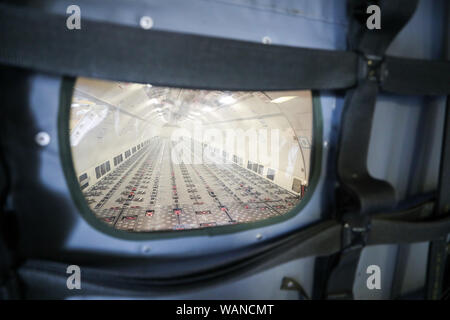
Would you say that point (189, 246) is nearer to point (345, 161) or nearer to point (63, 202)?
point (63, 202)

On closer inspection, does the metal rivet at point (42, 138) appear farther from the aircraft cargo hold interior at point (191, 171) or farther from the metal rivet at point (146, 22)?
the aircraft cargo hold interior at point (191, 171)

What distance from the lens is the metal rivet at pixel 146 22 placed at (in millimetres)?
812

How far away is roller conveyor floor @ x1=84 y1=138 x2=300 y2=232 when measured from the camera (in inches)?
112

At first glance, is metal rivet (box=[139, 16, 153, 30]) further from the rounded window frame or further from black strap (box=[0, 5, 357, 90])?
the rounded window frame

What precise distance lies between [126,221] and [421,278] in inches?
127

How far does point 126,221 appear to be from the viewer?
108 inches

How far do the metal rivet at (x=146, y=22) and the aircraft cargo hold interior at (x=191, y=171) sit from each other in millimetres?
804

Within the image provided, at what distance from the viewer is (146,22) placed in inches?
32.1

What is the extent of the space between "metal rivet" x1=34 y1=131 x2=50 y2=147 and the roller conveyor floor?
1.20 m

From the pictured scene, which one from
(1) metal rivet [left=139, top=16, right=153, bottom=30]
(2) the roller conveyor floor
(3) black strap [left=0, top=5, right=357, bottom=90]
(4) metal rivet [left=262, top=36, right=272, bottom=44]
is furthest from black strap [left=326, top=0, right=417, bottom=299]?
(2) the roller conveyor floor

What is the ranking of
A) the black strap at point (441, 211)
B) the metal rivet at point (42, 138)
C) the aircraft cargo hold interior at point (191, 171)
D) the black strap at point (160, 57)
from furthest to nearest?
the aircraft cargo hold interior at point (191, 171), the black strap at point (441, 211), the metal rivet at point (42, 138), the black strap at point (160, 57)

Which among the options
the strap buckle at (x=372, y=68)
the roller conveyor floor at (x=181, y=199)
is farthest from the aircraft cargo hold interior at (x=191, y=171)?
the strap buckle at (x=372, y=68)

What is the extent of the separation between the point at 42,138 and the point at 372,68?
1.56 meters

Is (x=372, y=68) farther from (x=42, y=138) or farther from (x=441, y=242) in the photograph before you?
(x=42, y=138)
